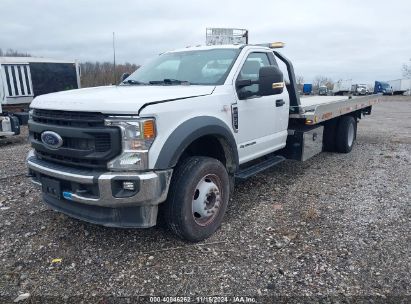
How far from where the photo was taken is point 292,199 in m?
4.86

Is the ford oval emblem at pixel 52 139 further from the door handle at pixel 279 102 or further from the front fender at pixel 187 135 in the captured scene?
the door handle at pixel 279 102

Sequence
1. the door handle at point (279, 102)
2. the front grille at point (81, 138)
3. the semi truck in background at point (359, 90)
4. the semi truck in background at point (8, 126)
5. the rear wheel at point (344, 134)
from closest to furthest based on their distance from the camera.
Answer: the front grille at point (81, 138) → the door handle at point (279, 102) → the rear wheel at point (344, 134) → the semi truck in background at point (8, 126) → the semi truck in background at point (359, 90)

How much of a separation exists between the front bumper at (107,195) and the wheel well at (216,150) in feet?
2.56

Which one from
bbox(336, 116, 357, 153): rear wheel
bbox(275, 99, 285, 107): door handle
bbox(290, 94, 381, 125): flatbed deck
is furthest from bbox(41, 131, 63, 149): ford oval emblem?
bbox(336, 116, 357, 153): rear wheel

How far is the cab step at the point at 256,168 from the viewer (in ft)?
14.4

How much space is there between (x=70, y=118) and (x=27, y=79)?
10.3 meters

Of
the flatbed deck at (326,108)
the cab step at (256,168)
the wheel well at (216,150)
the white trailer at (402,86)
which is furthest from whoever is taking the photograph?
the white trailer at (402,86)

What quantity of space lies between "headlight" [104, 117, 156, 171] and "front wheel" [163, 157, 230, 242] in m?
0.47

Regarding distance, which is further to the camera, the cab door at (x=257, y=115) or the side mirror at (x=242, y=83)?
the cab door at (x=257, y=115)

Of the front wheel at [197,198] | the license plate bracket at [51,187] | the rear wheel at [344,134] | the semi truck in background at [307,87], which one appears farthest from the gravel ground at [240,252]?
the semi truck in background at [307,87]

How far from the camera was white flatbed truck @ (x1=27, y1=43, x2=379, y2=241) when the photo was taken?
301 cm

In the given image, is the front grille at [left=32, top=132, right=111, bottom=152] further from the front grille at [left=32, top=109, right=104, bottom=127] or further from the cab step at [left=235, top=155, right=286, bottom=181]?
the cab step at [left=235, top=155, right=286, bottom=181]

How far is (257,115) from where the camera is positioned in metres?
4.49

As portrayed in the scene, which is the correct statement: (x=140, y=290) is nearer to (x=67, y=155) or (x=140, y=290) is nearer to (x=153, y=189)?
(x=153, y=189)
